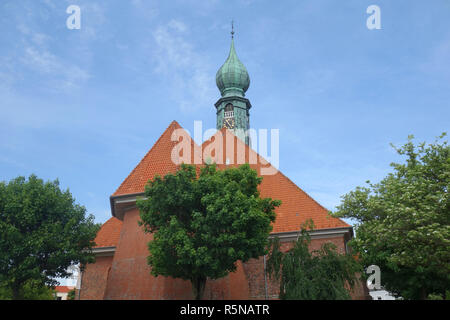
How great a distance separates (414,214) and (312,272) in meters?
3.93

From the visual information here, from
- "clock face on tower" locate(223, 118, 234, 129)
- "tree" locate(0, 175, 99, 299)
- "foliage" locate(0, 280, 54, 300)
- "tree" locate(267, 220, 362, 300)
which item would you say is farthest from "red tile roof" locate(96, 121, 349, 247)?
"clock face on tower" locate(223, 118, 234, 129)

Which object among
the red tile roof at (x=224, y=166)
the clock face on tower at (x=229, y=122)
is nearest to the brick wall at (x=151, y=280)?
the red tile roof at (x=224, y=166)

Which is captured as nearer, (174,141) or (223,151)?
(174,141)

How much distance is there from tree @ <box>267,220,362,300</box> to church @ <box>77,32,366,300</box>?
116cm

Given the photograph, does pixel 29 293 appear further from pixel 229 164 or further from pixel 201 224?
pixel 201 224

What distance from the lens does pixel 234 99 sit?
4403cm

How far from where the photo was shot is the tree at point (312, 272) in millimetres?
13578

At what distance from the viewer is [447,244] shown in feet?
→ 44.5

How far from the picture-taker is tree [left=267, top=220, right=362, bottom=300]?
13.6 metres

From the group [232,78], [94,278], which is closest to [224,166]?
[94,278]
